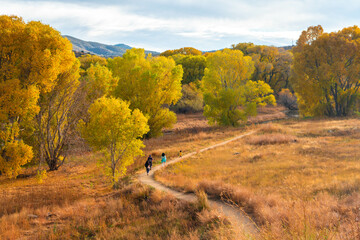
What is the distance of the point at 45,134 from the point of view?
1872cm

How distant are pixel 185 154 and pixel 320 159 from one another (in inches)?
434

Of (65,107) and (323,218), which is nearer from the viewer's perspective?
(323,218)

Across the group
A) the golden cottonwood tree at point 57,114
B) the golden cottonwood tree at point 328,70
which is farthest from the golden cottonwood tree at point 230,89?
the golden cottonwood tree at point 57,114

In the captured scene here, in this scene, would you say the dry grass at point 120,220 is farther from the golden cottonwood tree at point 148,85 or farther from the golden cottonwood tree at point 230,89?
the golden cottonwood tree at point 230,89

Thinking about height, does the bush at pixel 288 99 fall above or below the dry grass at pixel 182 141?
above

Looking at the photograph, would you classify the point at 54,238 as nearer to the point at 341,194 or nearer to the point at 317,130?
the point at 341,194

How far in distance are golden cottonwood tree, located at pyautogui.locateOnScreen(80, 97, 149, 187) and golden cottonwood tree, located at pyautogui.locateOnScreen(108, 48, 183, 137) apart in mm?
13116

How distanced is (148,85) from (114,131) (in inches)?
570

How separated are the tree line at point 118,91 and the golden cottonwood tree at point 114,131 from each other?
6 centimetres

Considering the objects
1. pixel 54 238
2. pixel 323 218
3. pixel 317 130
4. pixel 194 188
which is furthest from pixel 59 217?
pixel 317 130

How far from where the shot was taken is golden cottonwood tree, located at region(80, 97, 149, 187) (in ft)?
47.3

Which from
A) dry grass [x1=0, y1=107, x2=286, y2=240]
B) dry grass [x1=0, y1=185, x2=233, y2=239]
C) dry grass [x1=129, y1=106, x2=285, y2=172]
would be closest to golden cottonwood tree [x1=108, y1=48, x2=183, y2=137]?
dry grass [x1=129, y1=106, x2=285, y2=172]

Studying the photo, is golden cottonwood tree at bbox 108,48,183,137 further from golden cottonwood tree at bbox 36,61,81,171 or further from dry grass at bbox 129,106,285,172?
golden cottonwood tree at bbox 36,61,81,171

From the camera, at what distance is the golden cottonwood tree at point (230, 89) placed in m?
35.1
